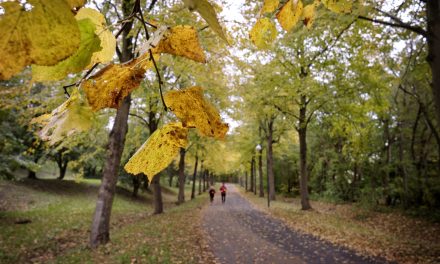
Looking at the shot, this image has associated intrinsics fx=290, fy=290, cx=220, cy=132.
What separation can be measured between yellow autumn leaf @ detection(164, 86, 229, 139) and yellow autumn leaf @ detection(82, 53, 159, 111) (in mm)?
88

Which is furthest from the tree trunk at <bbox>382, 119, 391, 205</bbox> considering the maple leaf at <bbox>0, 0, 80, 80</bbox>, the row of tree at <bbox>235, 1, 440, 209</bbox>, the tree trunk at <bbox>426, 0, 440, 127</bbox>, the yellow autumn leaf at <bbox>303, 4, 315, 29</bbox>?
the maple leaf at <bbox>0, 0, 80, 80</bbox>

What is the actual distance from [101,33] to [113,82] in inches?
4.3

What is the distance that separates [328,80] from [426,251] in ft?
26.8

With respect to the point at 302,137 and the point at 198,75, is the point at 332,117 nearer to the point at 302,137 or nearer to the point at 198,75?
the point at 302,137

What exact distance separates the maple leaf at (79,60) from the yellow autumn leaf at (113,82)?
0.06 metres

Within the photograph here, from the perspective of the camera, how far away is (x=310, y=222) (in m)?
13.4

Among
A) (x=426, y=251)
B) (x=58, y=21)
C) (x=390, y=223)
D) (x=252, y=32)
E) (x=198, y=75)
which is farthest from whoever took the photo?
(x=390, y=223)

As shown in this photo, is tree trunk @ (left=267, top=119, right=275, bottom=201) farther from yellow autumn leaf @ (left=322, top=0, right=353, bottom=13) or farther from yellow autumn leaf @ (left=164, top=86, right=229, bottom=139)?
yellow autumn leaf @ (left=164, top=86, right=229, bottom=139)

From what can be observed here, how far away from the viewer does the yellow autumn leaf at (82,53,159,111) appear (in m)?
0.65

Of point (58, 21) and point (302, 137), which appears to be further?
point (302, 137)

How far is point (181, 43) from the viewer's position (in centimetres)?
70

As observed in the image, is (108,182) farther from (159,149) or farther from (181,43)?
(181,43)

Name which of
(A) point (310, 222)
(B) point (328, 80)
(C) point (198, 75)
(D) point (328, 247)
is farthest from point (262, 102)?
(D) point (328, 247)

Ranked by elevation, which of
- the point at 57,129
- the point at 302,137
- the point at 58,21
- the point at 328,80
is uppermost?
the point at 328,80
